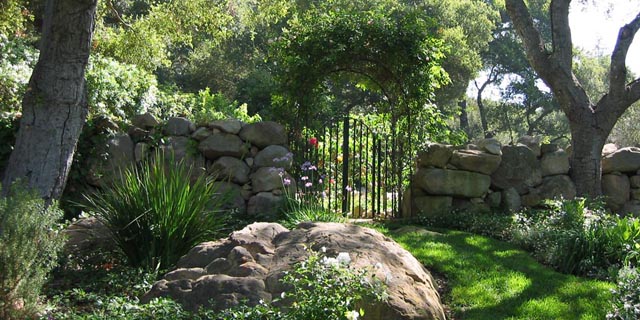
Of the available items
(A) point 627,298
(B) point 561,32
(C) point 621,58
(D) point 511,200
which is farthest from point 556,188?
(A) point 627,298

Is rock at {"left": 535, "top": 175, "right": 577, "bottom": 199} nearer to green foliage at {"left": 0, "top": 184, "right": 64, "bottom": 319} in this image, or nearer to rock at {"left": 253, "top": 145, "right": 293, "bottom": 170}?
rock at {"left": 253, "top": 145, "right": 293, "bottom": 170}

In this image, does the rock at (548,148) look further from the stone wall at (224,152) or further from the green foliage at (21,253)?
the green foliage at (21,253)

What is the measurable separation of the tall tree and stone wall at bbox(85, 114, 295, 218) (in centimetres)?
466

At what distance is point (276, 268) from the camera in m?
3.83

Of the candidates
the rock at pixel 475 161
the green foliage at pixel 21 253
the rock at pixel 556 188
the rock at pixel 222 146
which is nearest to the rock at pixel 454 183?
the rock at pixel 475 161

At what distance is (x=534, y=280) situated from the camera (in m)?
5.44

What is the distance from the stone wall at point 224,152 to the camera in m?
7.87

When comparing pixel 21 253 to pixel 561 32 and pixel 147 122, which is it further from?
pixel 561 32

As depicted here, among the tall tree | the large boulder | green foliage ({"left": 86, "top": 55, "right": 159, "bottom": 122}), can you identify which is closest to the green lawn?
the large boulder

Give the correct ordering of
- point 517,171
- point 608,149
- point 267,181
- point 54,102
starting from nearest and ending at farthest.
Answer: point 54,102 → point 267,181 → point 517,171 → point 608,149

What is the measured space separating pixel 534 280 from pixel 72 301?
3.90m

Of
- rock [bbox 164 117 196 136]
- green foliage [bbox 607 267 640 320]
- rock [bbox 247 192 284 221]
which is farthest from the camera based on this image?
rock [bbox 164 117 196 136]

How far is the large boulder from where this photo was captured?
3.55m

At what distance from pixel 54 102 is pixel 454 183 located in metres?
5.63
